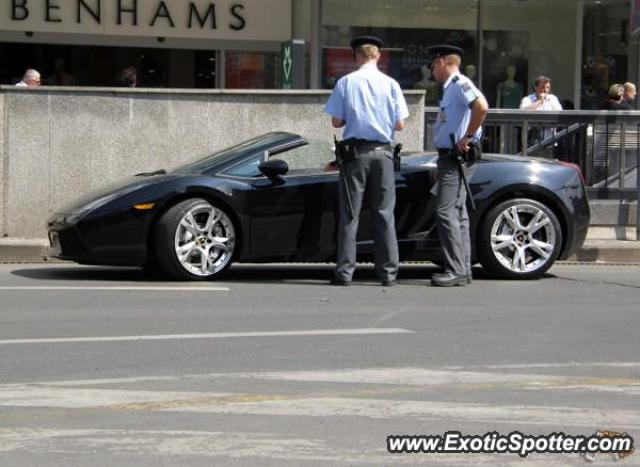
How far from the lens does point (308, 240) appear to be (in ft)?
32.4

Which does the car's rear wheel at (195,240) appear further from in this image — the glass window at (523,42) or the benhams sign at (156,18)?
the glass window at (523,42)

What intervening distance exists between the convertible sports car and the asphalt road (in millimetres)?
254

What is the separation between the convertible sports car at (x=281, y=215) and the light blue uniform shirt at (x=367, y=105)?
64 cm

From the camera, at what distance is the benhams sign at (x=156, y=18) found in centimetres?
1906

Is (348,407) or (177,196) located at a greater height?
(177,196)

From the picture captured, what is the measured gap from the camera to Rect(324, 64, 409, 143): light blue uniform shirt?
30.8 feet

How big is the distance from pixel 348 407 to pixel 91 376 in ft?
4.61

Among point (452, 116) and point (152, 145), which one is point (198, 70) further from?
Answer: point (452, 116)

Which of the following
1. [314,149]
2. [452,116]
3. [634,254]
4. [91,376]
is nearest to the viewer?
[91,376]

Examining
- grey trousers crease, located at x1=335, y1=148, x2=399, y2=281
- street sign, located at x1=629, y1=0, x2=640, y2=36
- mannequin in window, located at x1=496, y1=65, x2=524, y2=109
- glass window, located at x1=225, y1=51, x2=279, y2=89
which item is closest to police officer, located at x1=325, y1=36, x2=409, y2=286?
grey trousers crease, located at x1=335, y1=148, x2=399, y2=281

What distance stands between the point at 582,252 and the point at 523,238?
90.0 inches

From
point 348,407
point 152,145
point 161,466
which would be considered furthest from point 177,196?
point 161,466
